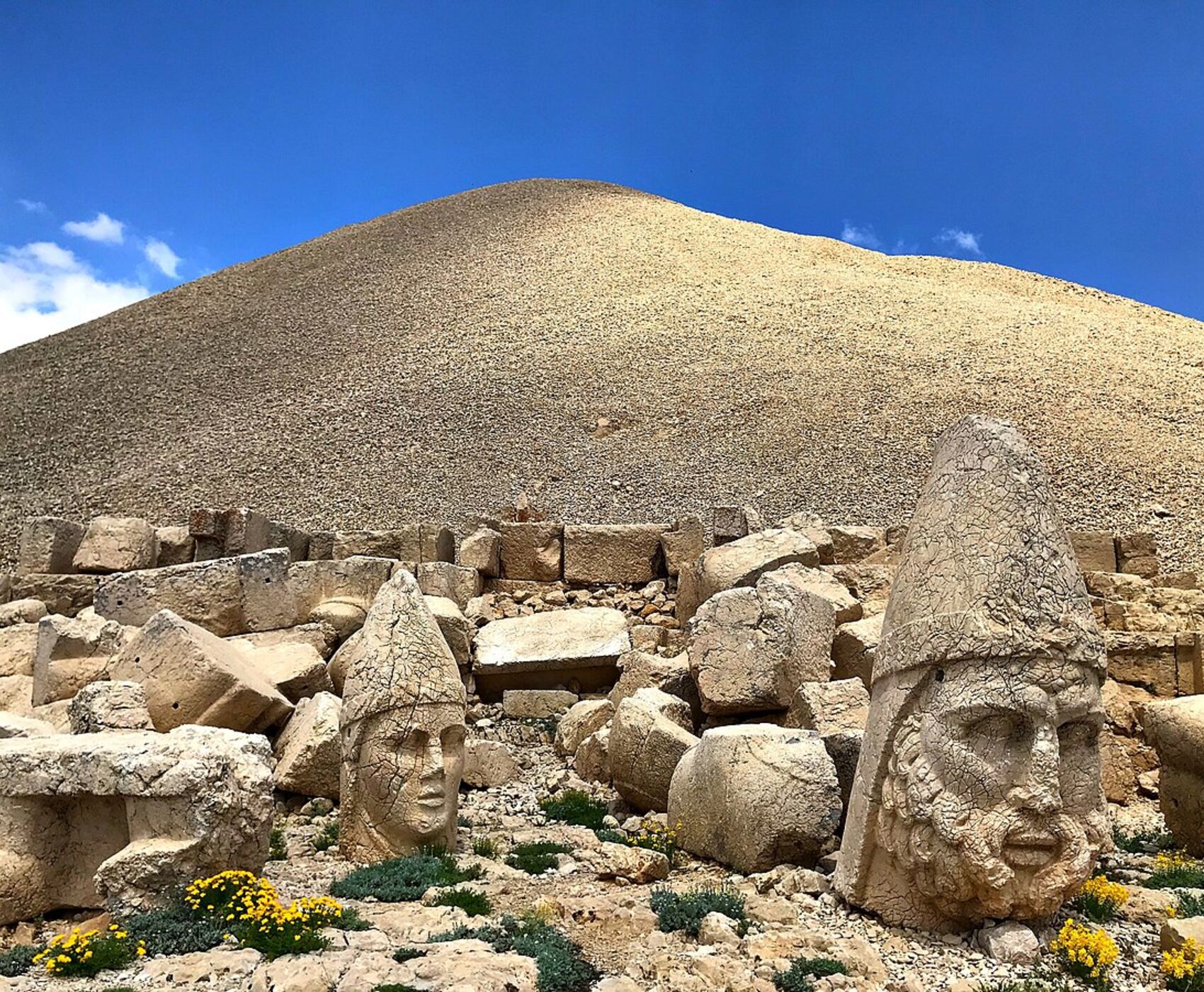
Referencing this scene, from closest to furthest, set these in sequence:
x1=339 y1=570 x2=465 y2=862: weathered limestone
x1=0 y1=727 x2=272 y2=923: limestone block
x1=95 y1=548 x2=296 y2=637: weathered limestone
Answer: x1=0 y1=727 x2=272 y2=923: limestone block
x1=339 y1=570 x2=465 y2=862: weathered limestone
x1=95 y1=548 x2=296 y2=637: weathered limestone

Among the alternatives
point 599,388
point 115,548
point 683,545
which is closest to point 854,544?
point 683,545

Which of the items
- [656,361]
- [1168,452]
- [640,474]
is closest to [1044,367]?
[1168,452]

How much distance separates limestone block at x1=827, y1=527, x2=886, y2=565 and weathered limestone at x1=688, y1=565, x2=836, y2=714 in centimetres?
342

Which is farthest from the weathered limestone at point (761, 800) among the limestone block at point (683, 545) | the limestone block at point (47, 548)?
the limestone block at point (47, 548)

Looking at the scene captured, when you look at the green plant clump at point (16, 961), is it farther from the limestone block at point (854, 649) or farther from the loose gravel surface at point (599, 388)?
the loose gravel surface at point (599, 388)

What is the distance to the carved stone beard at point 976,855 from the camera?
4344mm

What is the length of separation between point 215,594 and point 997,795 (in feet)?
24.8

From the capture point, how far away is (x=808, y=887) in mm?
5113

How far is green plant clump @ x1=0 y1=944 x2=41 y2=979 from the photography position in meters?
4.21

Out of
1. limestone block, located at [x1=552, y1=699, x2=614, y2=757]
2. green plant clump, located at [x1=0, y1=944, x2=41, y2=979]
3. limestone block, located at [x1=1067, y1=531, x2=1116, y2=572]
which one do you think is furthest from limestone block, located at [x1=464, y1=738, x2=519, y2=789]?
limestone block, located at [x1=1067, y1=531, x2=1116, y2=572]

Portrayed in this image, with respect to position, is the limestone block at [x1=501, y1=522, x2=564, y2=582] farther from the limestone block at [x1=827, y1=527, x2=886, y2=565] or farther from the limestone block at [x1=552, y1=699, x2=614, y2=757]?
the limestone block at [x1=552, y1=699, x2=614, y2=757]

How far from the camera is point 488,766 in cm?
794

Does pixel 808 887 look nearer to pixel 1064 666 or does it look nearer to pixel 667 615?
pixel 1064 666

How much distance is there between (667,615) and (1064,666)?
688cm
